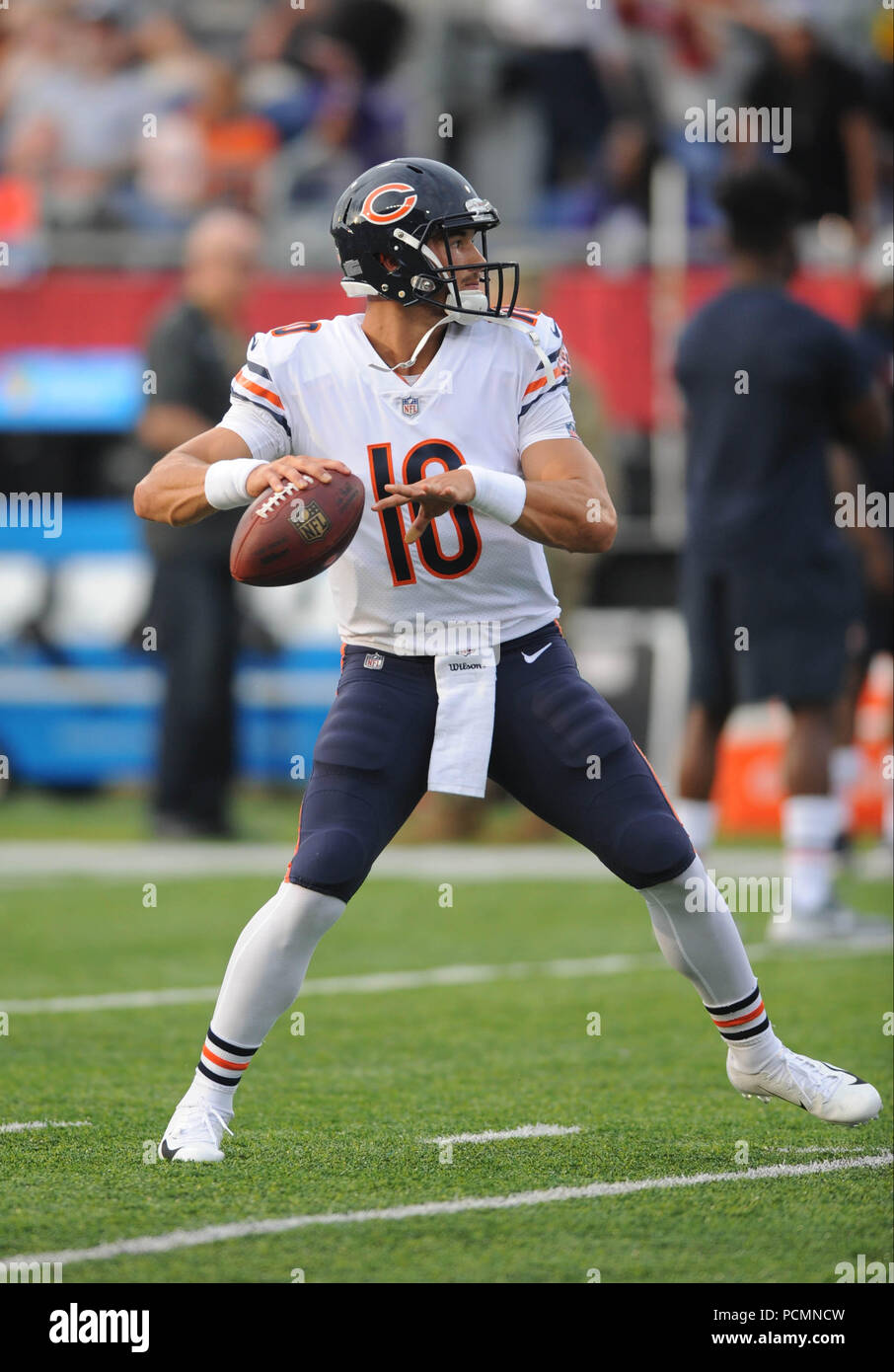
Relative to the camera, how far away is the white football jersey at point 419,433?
4074 mm

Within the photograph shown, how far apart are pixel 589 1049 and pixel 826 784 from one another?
2087 mm

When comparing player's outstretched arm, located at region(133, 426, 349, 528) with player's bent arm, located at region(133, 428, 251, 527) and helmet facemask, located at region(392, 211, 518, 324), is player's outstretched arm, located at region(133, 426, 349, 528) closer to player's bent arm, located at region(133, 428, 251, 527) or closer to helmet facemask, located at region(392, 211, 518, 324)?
player's bent arm, located at region(133, 428, 251, 527)

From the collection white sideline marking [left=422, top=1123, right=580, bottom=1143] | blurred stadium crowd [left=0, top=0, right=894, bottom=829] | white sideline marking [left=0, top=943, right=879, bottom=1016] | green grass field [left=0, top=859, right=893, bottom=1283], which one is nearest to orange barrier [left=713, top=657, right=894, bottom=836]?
blurred stadium crowd [left=0, top=0, right=894, bottom=829]

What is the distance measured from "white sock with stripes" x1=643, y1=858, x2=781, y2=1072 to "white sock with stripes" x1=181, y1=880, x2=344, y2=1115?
68 centimetres

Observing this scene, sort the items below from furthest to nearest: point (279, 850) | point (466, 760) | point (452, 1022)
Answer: point (279, 850) < point (452, 1022) < point (466, 760)

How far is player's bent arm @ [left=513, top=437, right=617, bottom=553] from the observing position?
388 cm

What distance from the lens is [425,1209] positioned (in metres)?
3.64

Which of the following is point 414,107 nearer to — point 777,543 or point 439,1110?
point 777,543

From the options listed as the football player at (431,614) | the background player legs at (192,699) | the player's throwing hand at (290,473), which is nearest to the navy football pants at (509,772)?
the football player at (431,614)

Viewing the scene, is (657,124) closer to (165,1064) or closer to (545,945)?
(545,945)

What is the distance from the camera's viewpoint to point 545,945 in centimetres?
697

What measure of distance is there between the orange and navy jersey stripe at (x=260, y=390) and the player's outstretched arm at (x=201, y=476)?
0.09 meters

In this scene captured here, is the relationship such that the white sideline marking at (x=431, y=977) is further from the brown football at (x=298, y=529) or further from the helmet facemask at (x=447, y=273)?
the helmet facemask at (x=447, y=273)
